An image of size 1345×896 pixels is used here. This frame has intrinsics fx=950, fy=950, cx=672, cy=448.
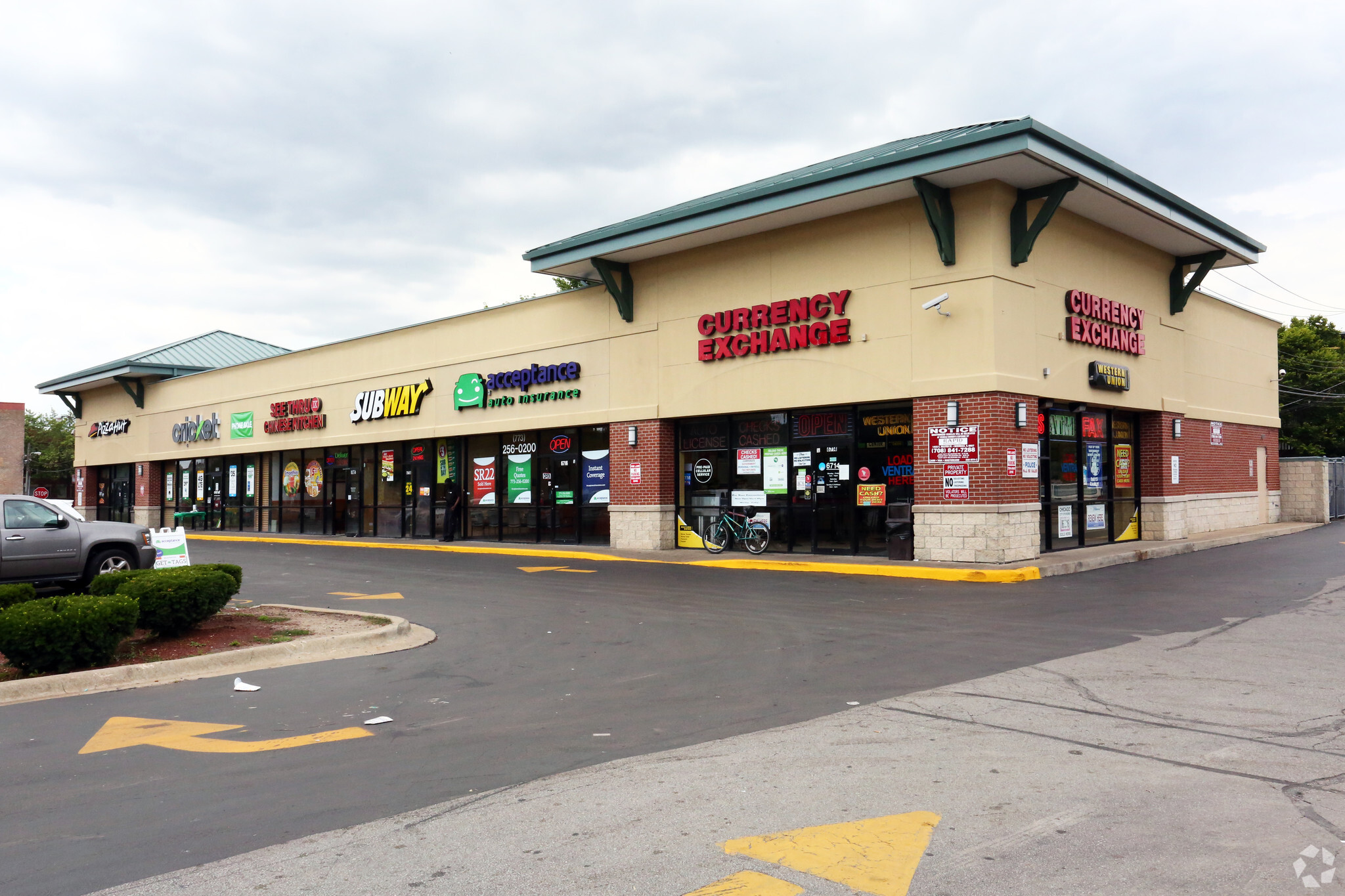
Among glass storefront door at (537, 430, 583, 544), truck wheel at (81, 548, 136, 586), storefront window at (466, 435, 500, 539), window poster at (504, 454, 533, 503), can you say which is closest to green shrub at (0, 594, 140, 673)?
truck wheel at (81, 548, 136, 586)

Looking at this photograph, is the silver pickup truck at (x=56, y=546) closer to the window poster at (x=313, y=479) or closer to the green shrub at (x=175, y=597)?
the green shrub at (x=175, y=597)

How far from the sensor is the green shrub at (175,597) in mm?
10320

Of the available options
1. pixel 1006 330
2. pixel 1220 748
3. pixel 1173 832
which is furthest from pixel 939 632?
pixel 1006 330

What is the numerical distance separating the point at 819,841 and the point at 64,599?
8.07m

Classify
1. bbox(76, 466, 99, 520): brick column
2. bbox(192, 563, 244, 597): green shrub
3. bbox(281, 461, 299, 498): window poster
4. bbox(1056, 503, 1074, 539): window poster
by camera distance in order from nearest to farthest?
bbox(192, 563, 244, 597): green shrub
bbox(1056, 503, 1074, 539): window poster
bbox(281, 461, 299, 498): window poster
bbox(76, 466, 99, 520): brick column

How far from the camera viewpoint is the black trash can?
18.1 meters

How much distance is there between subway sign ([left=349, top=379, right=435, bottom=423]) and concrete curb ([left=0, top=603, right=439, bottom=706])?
60.4 feet

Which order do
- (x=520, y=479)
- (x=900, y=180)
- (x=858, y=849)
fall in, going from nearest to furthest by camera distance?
(x=858, y=849), (x=900, y=180), (x=520, y=479)

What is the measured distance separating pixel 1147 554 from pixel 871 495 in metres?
5.67

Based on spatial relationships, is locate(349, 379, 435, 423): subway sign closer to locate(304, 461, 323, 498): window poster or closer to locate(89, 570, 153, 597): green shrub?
locate(304, 461, 323, 498): window poster

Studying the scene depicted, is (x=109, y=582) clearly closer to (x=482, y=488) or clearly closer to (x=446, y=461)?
(x=482, y=488)

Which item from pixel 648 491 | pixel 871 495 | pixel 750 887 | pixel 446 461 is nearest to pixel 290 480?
pixel 446 461

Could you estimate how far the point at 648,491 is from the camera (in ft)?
75.2

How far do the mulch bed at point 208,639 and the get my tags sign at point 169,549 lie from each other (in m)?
1.40
